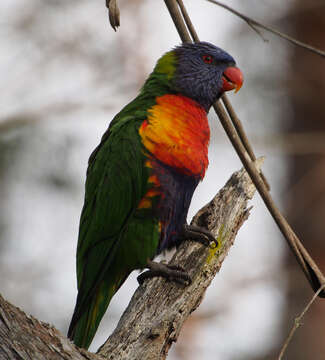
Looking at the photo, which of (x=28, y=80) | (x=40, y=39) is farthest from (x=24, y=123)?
(x=40, y=39)

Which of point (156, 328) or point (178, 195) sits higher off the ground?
point (178, 195)

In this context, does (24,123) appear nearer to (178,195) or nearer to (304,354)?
(178,195)

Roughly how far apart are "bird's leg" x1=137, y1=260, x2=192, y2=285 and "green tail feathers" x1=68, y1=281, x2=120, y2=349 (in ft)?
0.80

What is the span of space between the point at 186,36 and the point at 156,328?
4.06ft

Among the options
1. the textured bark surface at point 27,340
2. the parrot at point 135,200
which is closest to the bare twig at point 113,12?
the parrot at point 135,200

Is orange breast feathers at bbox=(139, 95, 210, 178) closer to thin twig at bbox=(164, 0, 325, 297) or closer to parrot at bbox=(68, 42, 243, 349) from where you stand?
parrot at bbox=(68, 42, 243, 349)

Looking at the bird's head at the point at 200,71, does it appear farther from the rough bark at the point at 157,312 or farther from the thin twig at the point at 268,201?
the thin twig at the point at 268,201

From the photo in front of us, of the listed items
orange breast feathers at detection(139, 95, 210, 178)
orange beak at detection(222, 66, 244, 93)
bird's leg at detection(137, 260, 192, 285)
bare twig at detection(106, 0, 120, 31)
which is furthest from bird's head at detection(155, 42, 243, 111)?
bare twig at detection(106, 0, 120, 31)

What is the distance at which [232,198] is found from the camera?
2904 mm

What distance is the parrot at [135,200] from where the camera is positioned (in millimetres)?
2871

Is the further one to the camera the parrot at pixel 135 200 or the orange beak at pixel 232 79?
the orange beak at pixel 232 79

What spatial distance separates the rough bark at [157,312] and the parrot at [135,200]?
0.37 ft

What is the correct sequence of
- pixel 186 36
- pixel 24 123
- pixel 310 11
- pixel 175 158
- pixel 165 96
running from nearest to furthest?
pixel 186 36, pixel 175 158, pixel 165 96, pixel 24 123, pixel 310 11

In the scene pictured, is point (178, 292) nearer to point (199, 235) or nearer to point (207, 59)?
point (199, 235)
